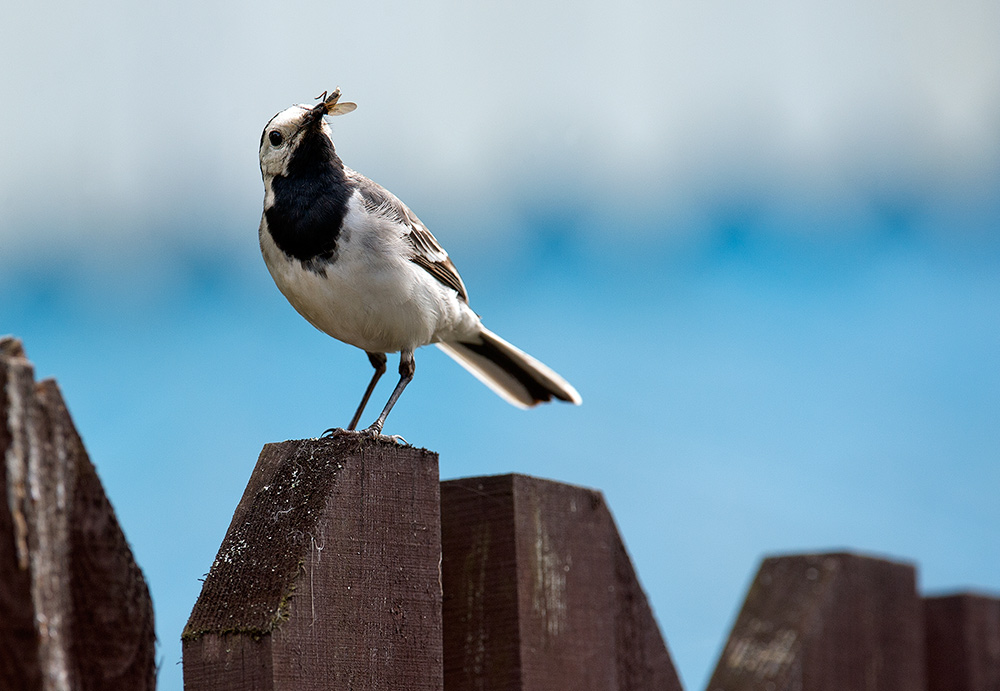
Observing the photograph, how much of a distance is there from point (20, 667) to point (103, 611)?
11 cm

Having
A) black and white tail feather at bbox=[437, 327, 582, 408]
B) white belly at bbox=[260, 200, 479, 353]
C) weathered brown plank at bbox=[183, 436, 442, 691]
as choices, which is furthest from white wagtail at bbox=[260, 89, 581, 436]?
weathered brown plank at bbox=[183, 436, 442, 691]

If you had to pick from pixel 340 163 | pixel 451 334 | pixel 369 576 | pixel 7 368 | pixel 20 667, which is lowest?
pixel 20 667

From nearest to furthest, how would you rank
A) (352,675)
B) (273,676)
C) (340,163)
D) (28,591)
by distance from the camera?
(28,591)
(273,676)
(352,675)
(340,163)

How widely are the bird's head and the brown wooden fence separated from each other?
54.7 inches

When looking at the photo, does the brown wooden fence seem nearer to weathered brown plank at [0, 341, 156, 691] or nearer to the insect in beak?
weathered brown plank at [0, 341, 156, 691]

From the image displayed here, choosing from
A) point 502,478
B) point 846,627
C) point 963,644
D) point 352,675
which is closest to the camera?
point 352,675

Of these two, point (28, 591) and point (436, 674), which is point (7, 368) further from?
point (436, 674)

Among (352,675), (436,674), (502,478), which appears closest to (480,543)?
(502,478)

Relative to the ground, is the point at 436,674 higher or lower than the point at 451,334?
lower

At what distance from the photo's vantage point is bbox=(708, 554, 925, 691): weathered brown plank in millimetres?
2639

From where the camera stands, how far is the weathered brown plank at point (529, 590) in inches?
84.4

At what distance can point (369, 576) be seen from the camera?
1.83 m

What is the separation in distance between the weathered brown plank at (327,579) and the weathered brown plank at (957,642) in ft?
5.89

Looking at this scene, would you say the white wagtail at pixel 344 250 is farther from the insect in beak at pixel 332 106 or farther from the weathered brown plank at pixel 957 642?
the weathered brown plank at pixel 957 642
